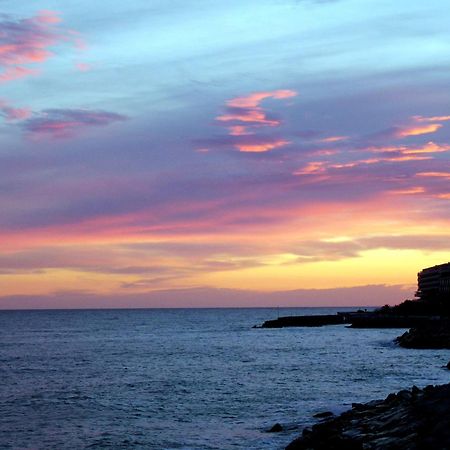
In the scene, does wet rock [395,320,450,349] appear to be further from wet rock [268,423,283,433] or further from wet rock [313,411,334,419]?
wet rock [268,423,283,433]

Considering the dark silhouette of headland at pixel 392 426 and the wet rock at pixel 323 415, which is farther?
the wet rock at pixel 323 415

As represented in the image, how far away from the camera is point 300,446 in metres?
29.2

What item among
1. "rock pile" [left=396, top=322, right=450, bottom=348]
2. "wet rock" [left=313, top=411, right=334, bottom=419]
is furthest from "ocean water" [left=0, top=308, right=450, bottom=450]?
"rock pile" [left=396, top=322, right=450, bottom=348]

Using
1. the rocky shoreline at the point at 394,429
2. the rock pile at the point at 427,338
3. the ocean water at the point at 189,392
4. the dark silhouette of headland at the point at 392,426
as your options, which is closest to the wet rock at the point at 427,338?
the rock pile at the point at 427,338

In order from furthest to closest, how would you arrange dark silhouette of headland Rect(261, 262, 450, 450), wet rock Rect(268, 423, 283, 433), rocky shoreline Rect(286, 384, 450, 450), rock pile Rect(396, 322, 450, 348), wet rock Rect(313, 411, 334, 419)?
rock pile Rect(396, 322, 450, 348) < wet rock Rect(313, 411, 334, 419) < wet rock Rect(268, 423, 283, 433) < dark silhouette of headland Rect(261, 262, 450, 450) < rocky shoreline Rect(286, 384, 450, 450)

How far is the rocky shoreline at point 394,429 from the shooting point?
23.9 m

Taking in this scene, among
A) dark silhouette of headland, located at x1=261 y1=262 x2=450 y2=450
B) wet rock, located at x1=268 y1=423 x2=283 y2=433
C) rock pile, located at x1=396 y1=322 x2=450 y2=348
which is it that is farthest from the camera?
rock pile, located at x1=396 y1=322 x2=450 y2=348

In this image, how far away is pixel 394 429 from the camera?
90.8 ft

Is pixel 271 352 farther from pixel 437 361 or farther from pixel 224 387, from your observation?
pixel 224 387

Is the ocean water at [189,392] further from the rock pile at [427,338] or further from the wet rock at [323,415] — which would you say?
the rock pile at [427,338]

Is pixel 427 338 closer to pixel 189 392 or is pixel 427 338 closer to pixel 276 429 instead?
pixel 189 392

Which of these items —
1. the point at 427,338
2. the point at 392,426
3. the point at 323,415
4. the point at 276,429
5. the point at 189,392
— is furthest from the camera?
the point at 427,338

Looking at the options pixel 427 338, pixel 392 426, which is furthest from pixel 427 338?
pixel 392 426

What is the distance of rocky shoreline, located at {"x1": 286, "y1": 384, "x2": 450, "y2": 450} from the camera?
23.9m
